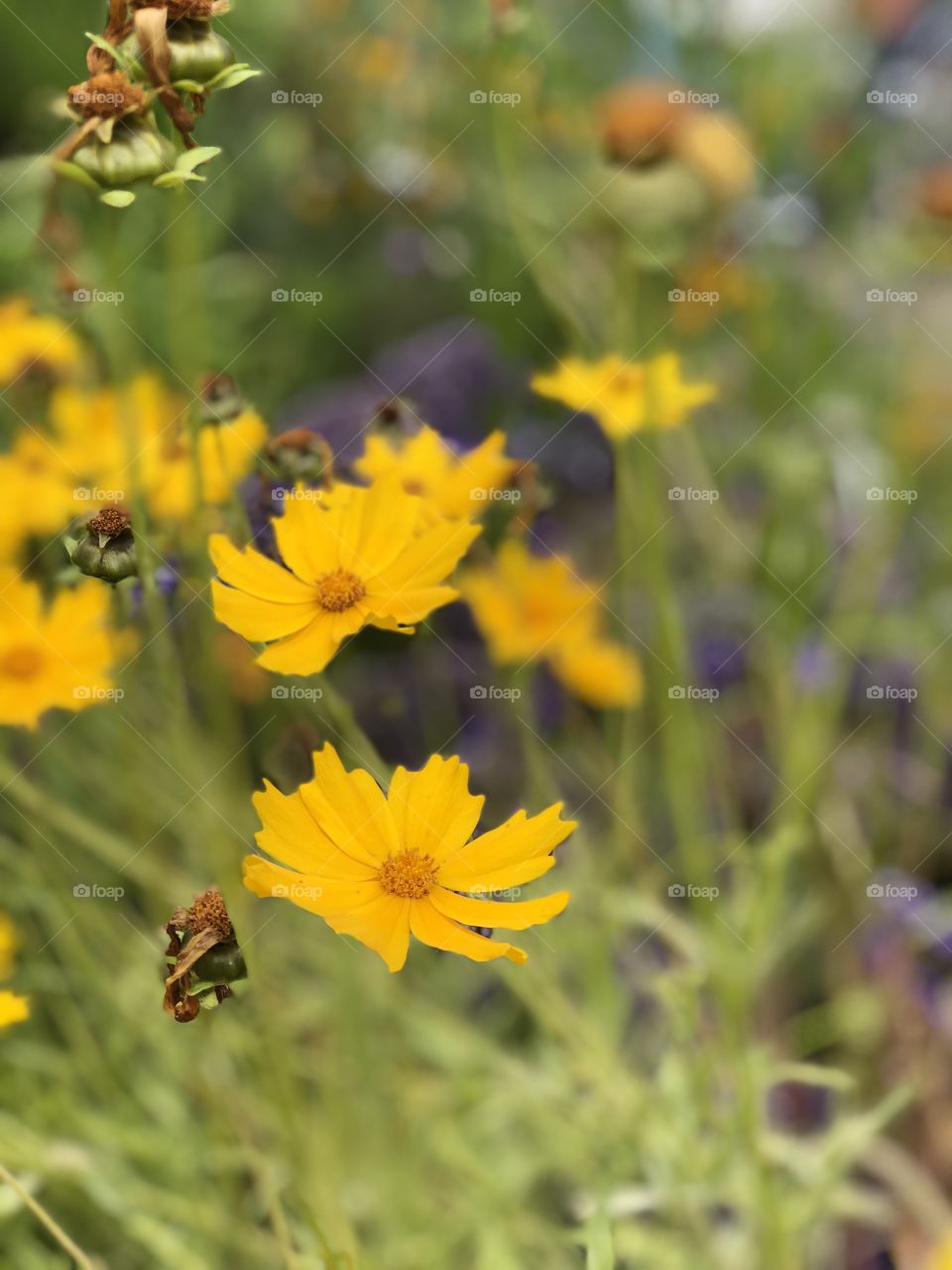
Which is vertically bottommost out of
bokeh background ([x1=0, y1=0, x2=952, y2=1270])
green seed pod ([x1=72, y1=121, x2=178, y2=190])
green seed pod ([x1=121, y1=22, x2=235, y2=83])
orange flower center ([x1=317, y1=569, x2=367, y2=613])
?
bokeh background ([x1=0, y1=0, x2=952, y2=1270])

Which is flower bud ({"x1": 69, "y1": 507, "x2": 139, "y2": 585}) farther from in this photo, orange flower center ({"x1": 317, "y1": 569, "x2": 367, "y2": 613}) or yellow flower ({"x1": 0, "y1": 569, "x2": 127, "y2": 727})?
yellow flower ({"x1": 0, "y1": 569, "x2": 127, "y2": 727})

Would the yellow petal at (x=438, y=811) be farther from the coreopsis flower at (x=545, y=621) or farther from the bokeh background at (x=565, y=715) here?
the coreopsis flower at (x=545, y=621)

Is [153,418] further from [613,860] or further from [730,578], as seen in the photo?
[730,578]

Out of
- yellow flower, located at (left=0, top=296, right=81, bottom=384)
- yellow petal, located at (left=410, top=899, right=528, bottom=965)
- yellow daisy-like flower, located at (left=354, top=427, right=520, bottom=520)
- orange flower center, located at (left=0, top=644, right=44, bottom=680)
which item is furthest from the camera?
yellow flower, located at (left=0, top=296, right=81, bottom=384)

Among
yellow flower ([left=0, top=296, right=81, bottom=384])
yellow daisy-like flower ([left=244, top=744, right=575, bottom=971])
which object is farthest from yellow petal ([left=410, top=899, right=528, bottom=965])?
yellow flower ([left=0, top=296, right=81, bottom=384])

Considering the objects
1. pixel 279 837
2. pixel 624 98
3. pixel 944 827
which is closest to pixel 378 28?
pixel 624 98

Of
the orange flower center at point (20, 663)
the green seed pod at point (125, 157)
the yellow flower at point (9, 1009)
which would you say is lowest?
the orange flower center at point (20, 663)

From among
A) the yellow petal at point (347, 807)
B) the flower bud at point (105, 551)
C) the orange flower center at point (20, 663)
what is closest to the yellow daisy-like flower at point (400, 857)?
the yellow petal at point (347, 807)
